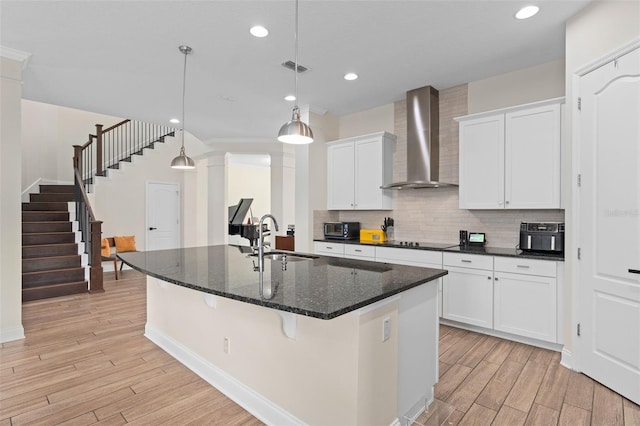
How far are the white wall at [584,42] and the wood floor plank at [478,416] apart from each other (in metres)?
1.14

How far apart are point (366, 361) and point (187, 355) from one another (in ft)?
5.90

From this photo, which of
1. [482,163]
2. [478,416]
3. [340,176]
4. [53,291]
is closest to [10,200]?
[53,291]

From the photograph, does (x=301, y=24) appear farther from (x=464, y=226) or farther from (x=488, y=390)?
(x=488, y=390)

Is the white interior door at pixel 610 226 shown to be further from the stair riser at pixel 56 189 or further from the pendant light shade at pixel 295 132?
the stair riser at pixel 56 189

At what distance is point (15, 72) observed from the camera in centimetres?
333

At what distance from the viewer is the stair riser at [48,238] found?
18.0 feet

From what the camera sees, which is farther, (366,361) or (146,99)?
(146,99)

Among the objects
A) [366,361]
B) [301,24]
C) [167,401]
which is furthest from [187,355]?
[301,24]

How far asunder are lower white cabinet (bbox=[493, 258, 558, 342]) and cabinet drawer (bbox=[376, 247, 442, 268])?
62 cm

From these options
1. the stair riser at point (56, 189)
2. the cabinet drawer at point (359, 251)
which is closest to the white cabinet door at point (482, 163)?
the cabinet drawer at point (359, 251)

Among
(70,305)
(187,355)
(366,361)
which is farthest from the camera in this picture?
(70,305)

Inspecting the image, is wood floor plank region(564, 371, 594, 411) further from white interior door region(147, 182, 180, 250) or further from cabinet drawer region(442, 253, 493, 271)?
white interior door region(147, 182, 180, 250)

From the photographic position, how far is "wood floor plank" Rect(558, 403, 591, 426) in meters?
→ 1.99

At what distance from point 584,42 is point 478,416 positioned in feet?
9.24
